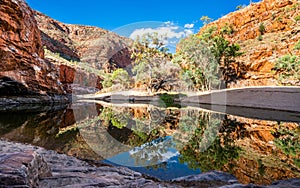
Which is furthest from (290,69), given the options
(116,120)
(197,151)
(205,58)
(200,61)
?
(197,151)

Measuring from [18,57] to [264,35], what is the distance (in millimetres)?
32694

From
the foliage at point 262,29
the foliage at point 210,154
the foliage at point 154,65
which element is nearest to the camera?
the foliage at point 210,154

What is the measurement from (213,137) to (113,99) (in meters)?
24.9

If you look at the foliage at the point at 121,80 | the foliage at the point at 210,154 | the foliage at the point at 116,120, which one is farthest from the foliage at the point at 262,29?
the foliage at the point at 210,154

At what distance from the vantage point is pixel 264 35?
32.3 m

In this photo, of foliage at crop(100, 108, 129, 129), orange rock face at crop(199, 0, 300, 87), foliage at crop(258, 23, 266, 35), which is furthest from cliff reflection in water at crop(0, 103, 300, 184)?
foliage at crop(258, 23, 266, 35)

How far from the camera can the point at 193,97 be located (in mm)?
19516

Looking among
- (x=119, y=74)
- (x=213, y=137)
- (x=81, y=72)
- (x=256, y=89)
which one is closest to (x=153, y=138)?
(x=213, y=137)

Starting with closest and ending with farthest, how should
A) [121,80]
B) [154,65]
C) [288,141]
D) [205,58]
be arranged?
[288,141] → [205,58] → [154,65] → [121,80]

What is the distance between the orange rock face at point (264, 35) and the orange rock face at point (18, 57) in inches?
780

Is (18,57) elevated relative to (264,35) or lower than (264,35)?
lower

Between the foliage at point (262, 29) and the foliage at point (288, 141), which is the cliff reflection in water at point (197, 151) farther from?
the foliage at point (262, 29)

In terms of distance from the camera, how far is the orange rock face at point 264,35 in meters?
23.4

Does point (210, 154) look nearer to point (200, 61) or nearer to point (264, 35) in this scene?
point (200, 61)
